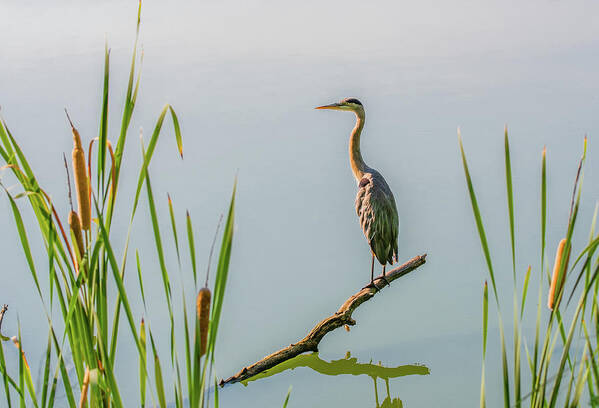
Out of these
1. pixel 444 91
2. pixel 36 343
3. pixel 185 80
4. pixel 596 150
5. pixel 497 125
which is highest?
pixel 185 80

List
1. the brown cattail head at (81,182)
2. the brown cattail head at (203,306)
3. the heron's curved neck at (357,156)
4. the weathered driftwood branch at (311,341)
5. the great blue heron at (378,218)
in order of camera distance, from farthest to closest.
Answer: the heron's curved neck at (357,156) < the great blue heron at (378,218) < the weathered driftwood branch at (311,341) < the brown cattail head at (81,182) < the brown cattail head at (203,306)

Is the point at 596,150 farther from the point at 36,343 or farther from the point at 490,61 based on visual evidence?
the point at 36,343

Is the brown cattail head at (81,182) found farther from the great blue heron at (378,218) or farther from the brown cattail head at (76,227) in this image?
the great blue heron at (378,218)

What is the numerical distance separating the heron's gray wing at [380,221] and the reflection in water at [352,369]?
0.59 meters

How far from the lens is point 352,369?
3521mm

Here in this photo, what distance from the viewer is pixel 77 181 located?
1.30 meters

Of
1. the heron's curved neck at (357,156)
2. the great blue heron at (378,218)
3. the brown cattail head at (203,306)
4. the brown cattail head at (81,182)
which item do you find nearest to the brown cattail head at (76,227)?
the brown cattail head at (81,182)

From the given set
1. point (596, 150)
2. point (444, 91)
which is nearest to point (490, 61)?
point (444, 91)

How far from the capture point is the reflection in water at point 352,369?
336cm

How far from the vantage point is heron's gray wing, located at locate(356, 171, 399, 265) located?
387 cm

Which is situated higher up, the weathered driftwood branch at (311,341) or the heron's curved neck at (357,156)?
the heron's curved neck at (357,156)

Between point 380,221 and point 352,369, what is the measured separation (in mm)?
789

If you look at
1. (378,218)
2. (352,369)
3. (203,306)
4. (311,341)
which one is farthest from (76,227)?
(378,218)

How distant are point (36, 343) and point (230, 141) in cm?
237
